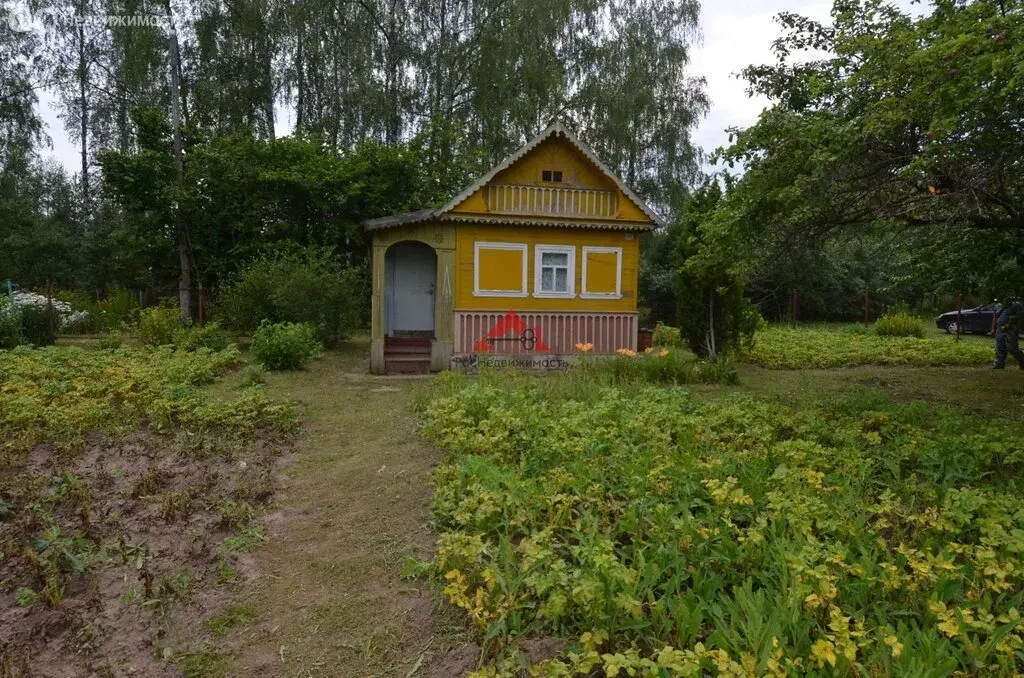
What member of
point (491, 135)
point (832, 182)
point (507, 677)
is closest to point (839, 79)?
point (832, 182)

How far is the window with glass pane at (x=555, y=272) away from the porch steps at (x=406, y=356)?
105 inches

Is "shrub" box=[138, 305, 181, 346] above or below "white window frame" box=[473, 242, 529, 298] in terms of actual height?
below

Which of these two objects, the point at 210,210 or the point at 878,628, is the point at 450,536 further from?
the point at 210,210

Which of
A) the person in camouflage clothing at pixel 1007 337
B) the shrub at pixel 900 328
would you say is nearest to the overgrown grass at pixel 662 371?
the person in camouflage clothing at pixel 1007 337

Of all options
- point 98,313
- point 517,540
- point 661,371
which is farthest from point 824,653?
point 98,313

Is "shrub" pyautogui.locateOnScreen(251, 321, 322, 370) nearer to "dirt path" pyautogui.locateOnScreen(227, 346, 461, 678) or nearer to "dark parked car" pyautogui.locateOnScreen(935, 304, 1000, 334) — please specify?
"dirt path" pyautogui.locateOnScreen(227, 346, 461, 678)

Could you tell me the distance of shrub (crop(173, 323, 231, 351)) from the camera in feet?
43.8

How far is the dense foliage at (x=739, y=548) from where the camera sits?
273 centimetres

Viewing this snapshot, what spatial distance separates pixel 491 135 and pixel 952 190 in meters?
20.2

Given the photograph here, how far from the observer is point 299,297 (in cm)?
1405

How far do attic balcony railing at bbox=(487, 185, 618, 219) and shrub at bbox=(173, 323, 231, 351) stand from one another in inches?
253

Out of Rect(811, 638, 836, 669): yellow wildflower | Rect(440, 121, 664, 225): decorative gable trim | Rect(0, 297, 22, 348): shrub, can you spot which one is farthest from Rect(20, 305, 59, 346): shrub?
Rect(811, 638, 836, 669): yellow wildflower

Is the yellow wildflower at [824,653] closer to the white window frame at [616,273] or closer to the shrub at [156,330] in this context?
the white window frame at [616,273]

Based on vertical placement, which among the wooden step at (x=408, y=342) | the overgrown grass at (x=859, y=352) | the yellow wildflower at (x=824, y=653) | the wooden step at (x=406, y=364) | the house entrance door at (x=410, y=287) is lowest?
the yellow wildflower at (x=824, y=653)
